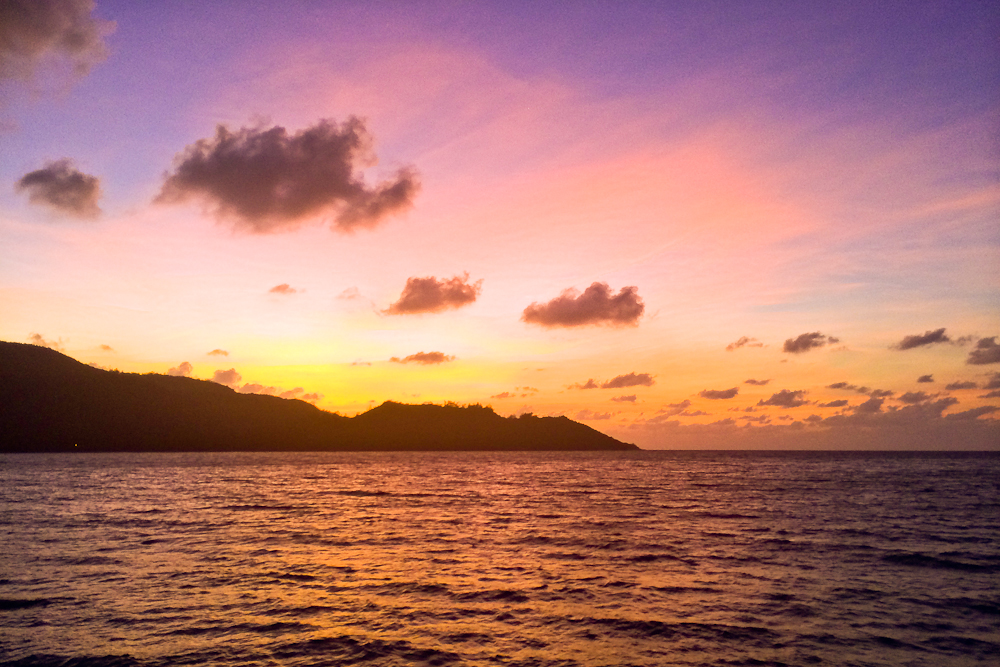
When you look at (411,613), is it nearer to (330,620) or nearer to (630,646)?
(330,620)

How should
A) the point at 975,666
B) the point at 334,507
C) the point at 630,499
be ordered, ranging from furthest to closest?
the point at 630,499, the point at 334,507, the point at 975,666

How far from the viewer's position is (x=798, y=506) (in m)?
63.0

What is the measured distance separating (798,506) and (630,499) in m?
18.8

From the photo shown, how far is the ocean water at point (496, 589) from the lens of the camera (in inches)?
745

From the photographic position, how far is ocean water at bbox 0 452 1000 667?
1892 cm

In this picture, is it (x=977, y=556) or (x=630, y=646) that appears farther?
(x=977, y=556)

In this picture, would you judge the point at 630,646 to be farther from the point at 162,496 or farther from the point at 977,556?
the point at 162,496

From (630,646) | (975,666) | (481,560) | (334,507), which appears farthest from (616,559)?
(334,507)

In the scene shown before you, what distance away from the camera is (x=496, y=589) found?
86.5ft

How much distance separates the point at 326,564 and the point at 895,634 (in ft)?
86.2

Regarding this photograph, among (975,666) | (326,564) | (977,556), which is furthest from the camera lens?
(977,556)

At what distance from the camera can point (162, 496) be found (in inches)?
2849

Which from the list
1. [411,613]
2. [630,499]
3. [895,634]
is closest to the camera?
[895,634]

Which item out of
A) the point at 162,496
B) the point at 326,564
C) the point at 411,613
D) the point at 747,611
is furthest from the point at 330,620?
the point at 162,496
